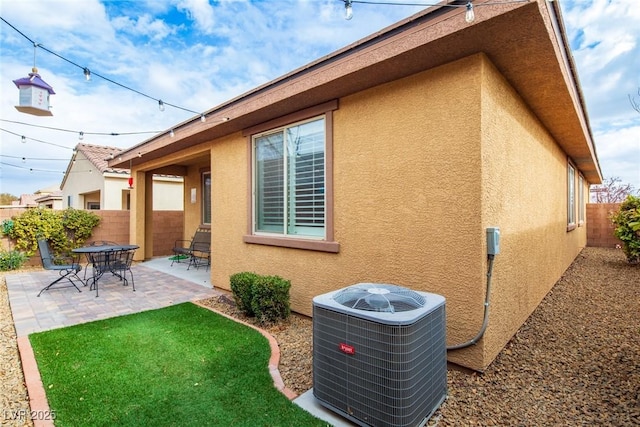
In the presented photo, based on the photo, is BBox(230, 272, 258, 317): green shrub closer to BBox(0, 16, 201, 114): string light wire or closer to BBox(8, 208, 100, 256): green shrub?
BBox(0, 16, 201, 114): string light wire

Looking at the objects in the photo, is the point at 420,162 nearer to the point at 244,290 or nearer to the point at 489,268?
the point at 489,268

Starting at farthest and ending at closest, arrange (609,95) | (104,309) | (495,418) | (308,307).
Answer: (609,95) → (104,309) → (308,307) → (495,418)

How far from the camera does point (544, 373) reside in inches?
124

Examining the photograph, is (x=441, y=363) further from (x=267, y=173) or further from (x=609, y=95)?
(x=609, y=95)

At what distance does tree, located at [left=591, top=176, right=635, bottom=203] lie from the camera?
21.4m

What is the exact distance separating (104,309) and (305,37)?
592cm

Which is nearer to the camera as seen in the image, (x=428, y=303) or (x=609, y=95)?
(x=428, y=303)

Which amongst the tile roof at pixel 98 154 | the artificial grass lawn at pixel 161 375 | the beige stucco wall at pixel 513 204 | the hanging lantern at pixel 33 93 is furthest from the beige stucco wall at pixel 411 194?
the tile roof at pixel 98 154

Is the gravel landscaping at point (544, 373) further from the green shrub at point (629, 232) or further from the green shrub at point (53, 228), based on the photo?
the green shrub at point (629, 232)

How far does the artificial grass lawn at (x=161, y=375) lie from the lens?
96.8 inches

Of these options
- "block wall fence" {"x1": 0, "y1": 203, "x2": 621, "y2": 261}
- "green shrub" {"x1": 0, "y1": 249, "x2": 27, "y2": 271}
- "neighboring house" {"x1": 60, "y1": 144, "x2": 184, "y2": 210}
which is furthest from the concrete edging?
"neighboring house" {"x1": 60, "y1": 144, "x2": 184, "y2": 210}

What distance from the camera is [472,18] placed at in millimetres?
2492

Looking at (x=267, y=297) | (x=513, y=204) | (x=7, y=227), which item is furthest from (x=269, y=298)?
(x=7, y=227)

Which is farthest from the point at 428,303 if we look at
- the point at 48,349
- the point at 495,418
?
the point at 48,349
